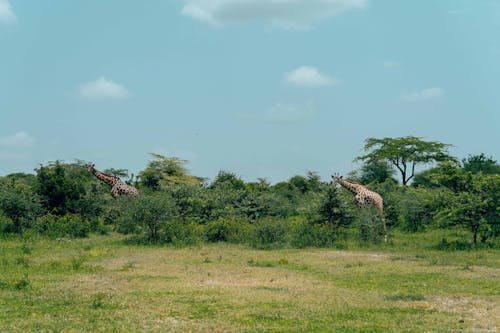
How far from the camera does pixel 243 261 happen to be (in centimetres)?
1917

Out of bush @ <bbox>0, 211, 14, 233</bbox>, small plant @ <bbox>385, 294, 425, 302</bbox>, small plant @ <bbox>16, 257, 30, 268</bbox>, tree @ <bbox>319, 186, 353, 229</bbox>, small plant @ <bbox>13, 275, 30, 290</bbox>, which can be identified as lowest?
small plant @ <bbox>385, 294, 425, 302</bbox>

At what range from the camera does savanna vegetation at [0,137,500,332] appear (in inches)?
425

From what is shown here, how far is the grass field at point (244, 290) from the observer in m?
10.3

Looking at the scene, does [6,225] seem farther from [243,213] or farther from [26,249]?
[243,213]

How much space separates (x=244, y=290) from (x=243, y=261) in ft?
18.9

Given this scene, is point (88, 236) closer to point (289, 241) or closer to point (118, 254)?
point (118, 254)

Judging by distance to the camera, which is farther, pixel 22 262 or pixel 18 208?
pixel 18 208

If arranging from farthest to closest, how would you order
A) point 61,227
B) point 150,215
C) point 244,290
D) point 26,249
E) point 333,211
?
point 333,211 < point 61,227 < point 150,215 < point 26,249 < point 244,290

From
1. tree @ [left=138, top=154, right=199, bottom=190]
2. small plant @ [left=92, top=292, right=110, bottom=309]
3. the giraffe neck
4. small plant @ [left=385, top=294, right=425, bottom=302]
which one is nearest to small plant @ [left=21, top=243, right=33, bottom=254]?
small plant @ [left=92, top=292, right=110, bottom=309]

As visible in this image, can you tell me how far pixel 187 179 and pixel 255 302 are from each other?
4110 cm

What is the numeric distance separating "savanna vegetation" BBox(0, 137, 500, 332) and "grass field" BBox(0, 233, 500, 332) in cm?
4

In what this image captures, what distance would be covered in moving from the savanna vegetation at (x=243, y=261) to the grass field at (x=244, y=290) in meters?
0.04

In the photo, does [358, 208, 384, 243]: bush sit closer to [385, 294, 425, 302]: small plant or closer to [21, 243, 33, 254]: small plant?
[385, 294, 425, 302]: small plant

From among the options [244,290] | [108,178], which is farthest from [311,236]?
[108,178]
